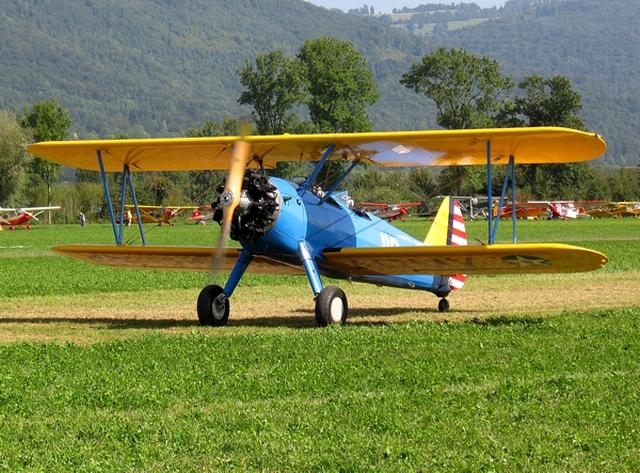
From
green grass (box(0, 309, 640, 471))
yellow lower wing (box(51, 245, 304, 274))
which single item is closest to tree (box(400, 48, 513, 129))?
yellow lower wing (box(51, 245, 304, 274))

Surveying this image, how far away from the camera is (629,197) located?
125 metres

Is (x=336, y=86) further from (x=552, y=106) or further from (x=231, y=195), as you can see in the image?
(x=231, y=195)

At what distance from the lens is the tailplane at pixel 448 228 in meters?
19.6

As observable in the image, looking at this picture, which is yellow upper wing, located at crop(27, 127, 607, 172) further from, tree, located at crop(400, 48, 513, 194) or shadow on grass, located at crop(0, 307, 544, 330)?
tree, located at crop(400, 48, 513, 194)

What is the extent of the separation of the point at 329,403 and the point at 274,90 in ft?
376

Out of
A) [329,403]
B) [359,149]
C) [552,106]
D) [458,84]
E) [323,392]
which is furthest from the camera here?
[552,106]

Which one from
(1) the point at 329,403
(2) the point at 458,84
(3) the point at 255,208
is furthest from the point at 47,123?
(1) the point at 329,403

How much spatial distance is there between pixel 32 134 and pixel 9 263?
72.2 m

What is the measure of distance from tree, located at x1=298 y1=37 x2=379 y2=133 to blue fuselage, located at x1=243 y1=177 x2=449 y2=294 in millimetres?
95679

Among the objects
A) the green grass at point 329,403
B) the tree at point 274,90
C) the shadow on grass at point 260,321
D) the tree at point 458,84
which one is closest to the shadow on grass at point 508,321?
the shadow on grass at point 260,321

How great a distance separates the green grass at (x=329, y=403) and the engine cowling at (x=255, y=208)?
6.76 ft

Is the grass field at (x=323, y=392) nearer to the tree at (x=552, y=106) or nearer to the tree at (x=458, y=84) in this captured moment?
the tree at (x=458, y=84)

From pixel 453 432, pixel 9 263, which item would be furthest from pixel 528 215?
pixel 453 432

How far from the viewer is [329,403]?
9008 millimetres
